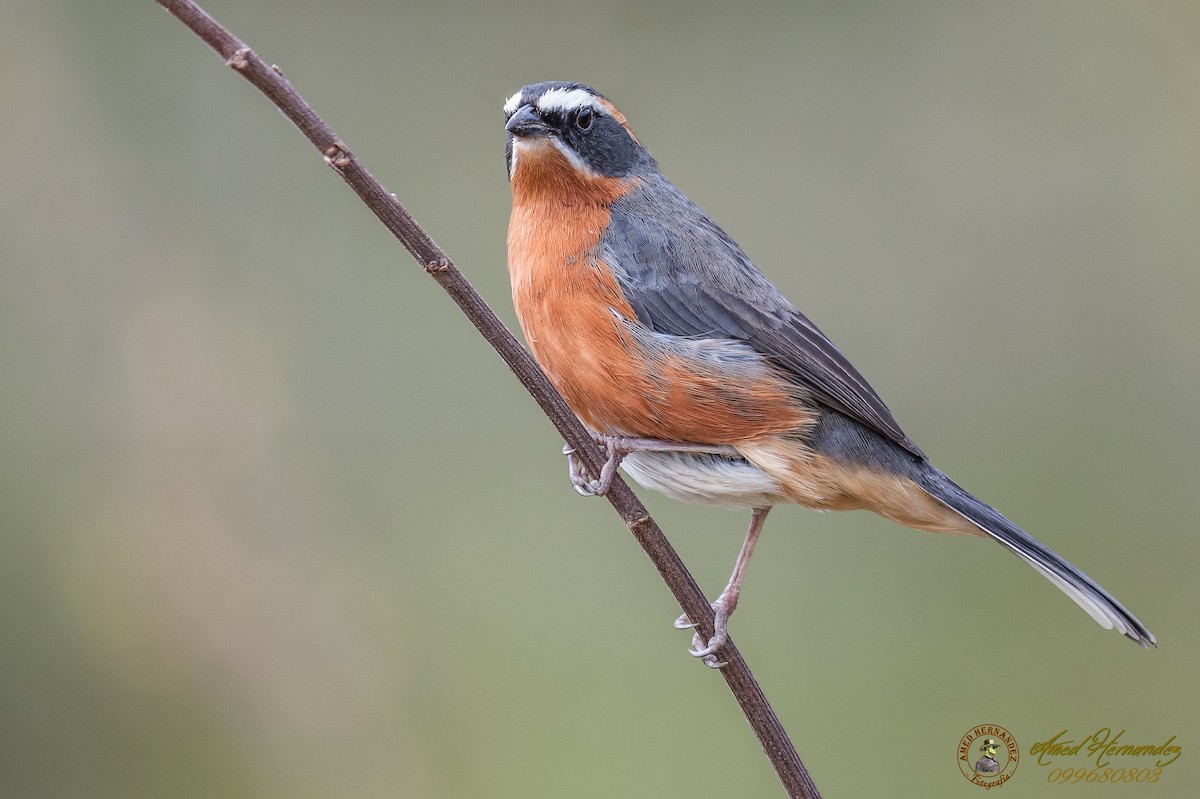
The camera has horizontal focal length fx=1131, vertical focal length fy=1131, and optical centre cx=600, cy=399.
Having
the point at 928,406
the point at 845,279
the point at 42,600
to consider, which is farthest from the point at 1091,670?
the point at 42,600

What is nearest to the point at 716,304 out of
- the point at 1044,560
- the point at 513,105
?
the point at 513,105

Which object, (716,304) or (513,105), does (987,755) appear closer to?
(716,304)

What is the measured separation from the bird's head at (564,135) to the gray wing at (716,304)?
178mm

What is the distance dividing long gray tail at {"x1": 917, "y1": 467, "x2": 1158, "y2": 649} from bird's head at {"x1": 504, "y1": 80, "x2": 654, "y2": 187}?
1.52 metres

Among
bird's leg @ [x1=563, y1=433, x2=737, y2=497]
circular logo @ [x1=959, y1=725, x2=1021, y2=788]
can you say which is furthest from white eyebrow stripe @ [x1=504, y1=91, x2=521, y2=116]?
circular logo @ [x1=959, y1=725, x2=1021, y2=788]

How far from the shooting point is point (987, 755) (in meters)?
3.32

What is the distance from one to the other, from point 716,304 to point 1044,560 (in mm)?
1279

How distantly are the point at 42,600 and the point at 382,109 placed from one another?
10.6 feet

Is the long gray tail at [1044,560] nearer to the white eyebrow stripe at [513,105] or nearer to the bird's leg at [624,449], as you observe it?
the bird's leg at [624,449]

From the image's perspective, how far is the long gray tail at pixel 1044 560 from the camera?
3.17 metres

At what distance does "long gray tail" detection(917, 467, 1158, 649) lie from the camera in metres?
3.17

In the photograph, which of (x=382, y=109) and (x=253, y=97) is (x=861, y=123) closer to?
(x=382, y=109)

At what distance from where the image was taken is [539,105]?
3766 millimetres

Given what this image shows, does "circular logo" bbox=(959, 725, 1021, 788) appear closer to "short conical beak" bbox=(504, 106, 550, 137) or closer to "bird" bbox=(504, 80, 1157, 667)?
"bird" bbox=(504, 80, 1157, 667)
